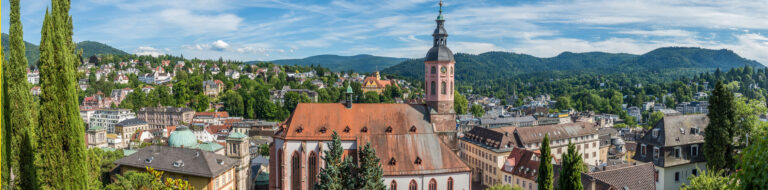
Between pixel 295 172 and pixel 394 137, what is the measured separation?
8064 millimetres

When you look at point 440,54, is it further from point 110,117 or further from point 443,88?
point 110,117

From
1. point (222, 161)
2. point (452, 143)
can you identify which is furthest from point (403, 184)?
point (222, 161)

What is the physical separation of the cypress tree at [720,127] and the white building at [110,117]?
405ft

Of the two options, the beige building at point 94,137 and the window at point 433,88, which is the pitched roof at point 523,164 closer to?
the window at point 433,88

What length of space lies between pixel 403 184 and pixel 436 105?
7.14 meters

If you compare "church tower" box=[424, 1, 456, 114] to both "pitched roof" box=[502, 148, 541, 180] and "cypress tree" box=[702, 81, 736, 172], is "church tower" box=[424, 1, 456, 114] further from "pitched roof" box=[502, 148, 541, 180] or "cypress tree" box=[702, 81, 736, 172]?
"cypress tree" box=[702, 81, 736, 172]

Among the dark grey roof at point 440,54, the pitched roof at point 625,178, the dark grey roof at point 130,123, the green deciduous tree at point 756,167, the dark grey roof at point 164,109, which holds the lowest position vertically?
the dark grey roof at point 130,123

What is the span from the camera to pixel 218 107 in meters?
133

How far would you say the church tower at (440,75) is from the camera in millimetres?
37344

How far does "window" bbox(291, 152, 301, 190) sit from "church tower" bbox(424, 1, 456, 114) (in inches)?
443

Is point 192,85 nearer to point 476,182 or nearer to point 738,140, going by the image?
point 476,182

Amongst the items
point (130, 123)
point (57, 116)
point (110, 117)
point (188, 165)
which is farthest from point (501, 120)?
point (57, 116)

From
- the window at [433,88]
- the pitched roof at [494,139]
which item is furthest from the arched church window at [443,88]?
the pitched roof at [494,139]

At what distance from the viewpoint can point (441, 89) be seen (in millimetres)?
37562
